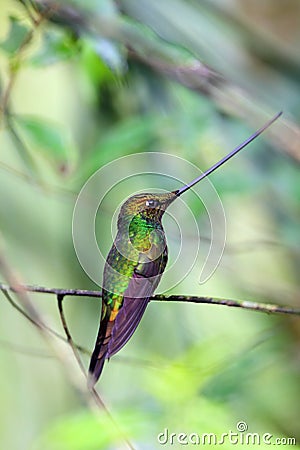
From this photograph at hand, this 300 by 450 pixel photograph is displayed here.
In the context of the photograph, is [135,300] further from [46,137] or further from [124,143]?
[124,143]

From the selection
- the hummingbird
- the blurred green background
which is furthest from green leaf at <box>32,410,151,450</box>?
the hummingbird

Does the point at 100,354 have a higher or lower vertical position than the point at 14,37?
lower

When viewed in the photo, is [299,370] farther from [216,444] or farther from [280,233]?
[216,444]

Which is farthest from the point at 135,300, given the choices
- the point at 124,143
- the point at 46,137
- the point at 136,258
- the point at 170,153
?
the point at 170,153

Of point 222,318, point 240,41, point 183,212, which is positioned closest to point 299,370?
point 222,318

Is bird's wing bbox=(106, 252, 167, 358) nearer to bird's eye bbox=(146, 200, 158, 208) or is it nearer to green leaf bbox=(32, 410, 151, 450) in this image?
bird's eye bbox=(146, 200, 158, 208)

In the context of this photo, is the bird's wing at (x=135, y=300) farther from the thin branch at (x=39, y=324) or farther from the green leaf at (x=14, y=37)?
the green leaf at (x=14, y=37)
